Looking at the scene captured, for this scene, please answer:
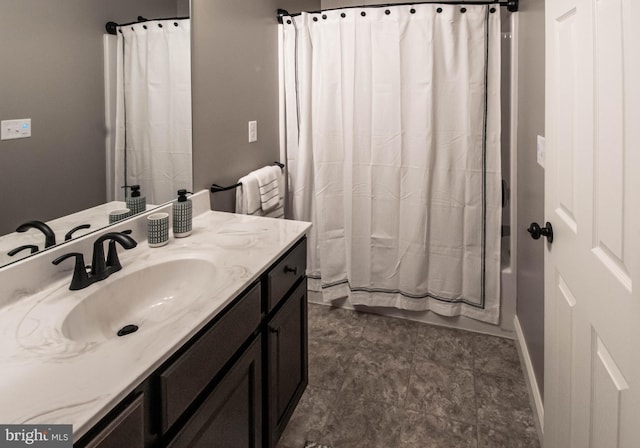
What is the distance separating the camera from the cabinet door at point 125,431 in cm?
67

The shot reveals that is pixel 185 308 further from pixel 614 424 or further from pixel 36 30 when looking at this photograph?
pixel 614 424

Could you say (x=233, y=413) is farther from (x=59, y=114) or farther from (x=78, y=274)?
(x=59, y=114)

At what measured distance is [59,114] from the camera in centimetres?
116

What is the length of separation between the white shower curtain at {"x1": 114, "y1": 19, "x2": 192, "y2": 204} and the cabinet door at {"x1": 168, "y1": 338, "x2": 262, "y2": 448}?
30.0 inches

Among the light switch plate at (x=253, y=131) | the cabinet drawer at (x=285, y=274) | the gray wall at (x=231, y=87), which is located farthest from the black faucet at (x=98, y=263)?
the light switch plate at (x=253, y=131)

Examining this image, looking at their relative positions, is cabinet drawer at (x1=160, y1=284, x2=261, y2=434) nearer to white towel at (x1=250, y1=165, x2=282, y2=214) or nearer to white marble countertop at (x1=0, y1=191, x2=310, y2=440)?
white marble countertop at (x1=0, y1=191, x2=310, y2=440)

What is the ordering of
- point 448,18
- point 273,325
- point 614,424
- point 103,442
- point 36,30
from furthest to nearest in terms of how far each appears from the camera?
1. point 448,18
2. point 273,325
3. point 36,30
4. point 614,424
5. point 103,442

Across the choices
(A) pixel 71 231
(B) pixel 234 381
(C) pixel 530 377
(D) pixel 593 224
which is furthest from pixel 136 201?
(C) pixel 530 377

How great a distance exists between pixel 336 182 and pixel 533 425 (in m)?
1.62

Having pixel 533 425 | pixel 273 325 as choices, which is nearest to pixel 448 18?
pixel 273 325

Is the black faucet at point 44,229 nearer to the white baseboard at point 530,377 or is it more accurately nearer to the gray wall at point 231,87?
the gray wall at point 231,87

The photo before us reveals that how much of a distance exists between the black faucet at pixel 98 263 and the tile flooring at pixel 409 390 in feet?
3.29

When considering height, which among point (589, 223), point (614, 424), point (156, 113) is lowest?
point (614, 424)

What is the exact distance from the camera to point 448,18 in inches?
87.6
